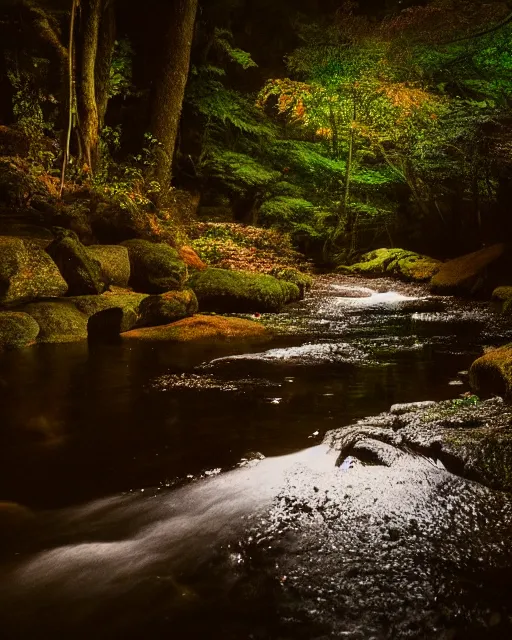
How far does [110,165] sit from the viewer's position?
13047mm

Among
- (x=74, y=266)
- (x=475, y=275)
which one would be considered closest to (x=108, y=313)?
(x=74, y=266)

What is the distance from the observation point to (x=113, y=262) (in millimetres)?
9297

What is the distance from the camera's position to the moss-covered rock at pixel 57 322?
750cm

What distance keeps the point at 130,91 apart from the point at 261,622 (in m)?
18.8

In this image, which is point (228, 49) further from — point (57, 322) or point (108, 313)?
point (57, 322)

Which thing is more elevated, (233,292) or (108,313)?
(233,292)

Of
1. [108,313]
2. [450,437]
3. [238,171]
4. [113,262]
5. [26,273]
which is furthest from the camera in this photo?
[238,171]

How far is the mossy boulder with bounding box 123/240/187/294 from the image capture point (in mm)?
9789

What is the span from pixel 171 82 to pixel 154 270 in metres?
6.14

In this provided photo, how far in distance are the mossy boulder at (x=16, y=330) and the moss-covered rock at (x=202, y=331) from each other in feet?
4.40

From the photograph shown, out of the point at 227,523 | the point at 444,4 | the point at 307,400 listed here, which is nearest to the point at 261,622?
the point at 227,523

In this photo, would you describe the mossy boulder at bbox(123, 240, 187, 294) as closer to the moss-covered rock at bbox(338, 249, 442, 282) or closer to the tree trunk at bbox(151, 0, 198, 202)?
the tree trunk at bbox(151, 0, 198, 202)

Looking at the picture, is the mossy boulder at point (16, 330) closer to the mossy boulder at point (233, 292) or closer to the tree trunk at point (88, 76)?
the mossy boulder at point (233, 292)

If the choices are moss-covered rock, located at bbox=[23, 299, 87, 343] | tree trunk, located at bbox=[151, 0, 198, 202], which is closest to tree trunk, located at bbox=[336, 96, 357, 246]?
tree trunk, located at bbox=[151, 0, 198, 202]
